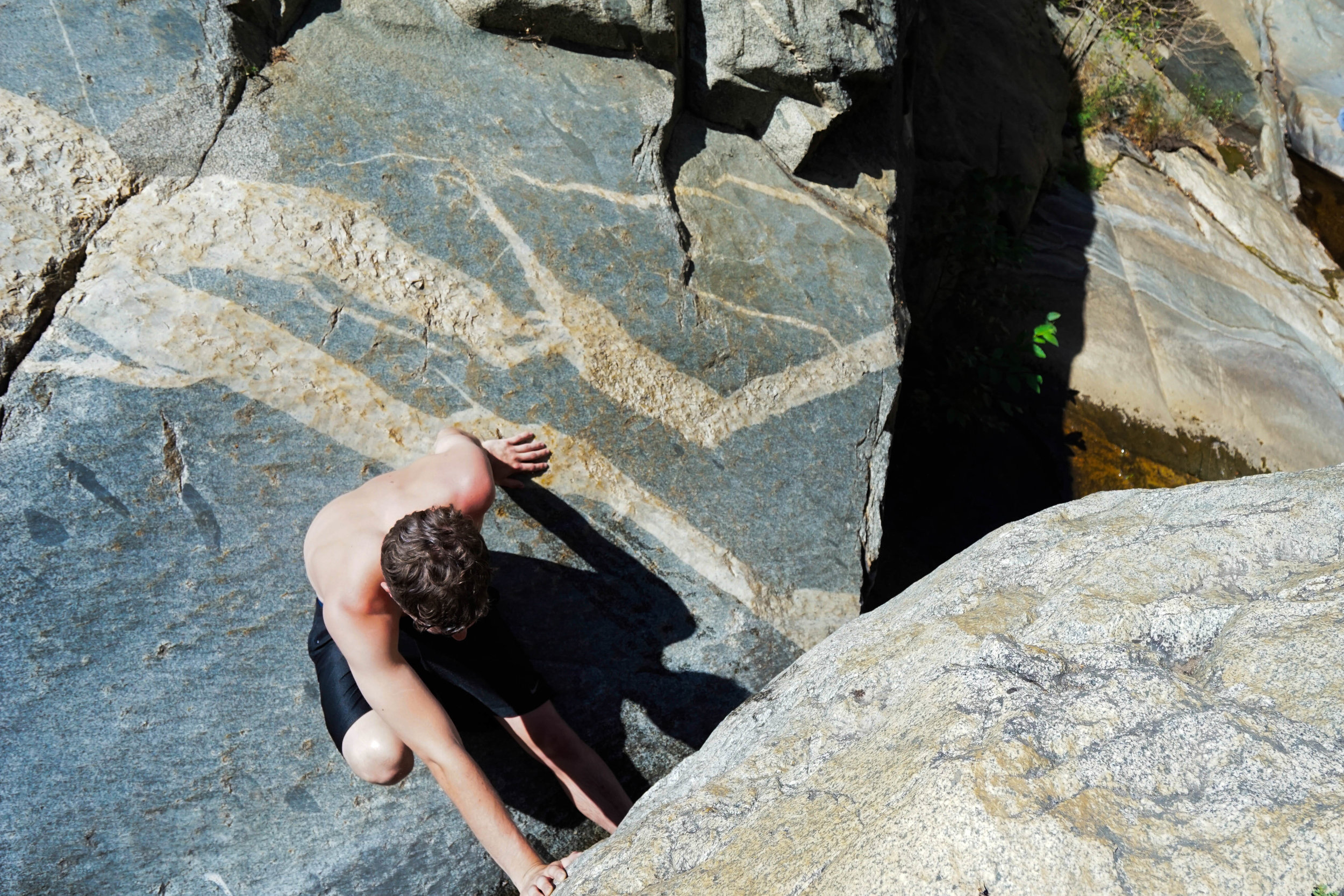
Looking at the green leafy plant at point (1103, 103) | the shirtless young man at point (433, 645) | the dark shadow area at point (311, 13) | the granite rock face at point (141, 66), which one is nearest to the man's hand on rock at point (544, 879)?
the shirtless young man at point (433, 645)

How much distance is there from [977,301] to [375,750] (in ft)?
13.0

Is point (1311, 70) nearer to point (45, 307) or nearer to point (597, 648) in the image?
point (597, 648)

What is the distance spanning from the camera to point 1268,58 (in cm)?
739

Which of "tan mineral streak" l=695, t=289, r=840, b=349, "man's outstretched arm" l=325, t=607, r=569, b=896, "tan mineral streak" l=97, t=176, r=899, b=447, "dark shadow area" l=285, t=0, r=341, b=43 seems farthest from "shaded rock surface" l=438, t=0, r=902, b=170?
"man's outstretched arm" l=325, t=607, r=569, b=896

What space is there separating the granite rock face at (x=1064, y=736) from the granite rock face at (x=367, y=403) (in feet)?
2.74

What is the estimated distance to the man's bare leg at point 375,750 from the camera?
8.17ft

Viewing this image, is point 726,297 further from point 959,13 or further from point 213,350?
point 959,13

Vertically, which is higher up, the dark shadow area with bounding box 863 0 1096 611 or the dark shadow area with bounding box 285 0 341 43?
the dark shadow area with bounding box 285 0 341 43

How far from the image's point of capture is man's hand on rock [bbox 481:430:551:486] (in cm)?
290

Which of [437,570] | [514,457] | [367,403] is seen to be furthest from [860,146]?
[437,570]

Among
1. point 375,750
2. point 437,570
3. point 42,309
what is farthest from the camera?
point 42,309

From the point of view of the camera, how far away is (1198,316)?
222 inches

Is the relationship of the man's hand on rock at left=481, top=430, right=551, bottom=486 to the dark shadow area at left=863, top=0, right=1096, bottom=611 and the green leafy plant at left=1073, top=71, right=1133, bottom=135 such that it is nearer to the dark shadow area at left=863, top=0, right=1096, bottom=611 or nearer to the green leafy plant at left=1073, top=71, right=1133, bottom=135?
the dark shadow area at left=863, top=0, right=1096, bottom=611

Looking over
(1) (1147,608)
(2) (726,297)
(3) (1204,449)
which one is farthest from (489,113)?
(3) (1204,449)
